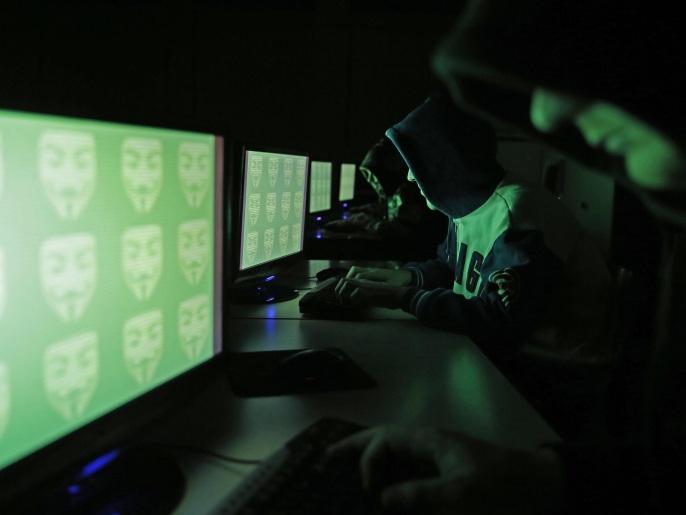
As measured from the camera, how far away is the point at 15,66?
4.90 meters

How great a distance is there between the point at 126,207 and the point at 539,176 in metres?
3.58

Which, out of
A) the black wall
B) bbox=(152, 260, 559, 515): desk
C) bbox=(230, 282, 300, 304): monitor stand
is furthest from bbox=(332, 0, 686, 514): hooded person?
the black wall

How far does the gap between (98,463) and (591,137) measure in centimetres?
57

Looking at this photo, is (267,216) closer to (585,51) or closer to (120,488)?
(120,488)

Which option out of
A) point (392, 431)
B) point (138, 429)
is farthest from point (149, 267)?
point (392, 431)

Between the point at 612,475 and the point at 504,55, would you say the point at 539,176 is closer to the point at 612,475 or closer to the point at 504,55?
the point at 612,475

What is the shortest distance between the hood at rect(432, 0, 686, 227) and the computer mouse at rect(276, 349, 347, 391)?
2.29ft

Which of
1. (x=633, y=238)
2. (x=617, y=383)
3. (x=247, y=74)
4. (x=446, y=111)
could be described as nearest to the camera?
(x=617, y=383)

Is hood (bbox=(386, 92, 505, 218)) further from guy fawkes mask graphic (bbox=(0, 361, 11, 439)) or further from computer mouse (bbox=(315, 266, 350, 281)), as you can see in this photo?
guy fawkes mask graphic (bbox=(0, 361, 11, 439))

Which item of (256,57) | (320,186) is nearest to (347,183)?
(320,186)

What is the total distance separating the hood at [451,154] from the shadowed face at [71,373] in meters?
1.17

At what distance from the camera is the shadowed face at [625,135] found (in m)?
0.30

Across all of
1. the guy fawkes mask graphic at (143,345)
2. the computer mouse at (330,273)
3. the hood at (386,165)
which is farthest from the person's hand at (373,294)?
the hood at (386,165)

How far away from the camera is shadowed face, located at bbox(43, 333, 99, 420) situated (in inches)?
20.6
